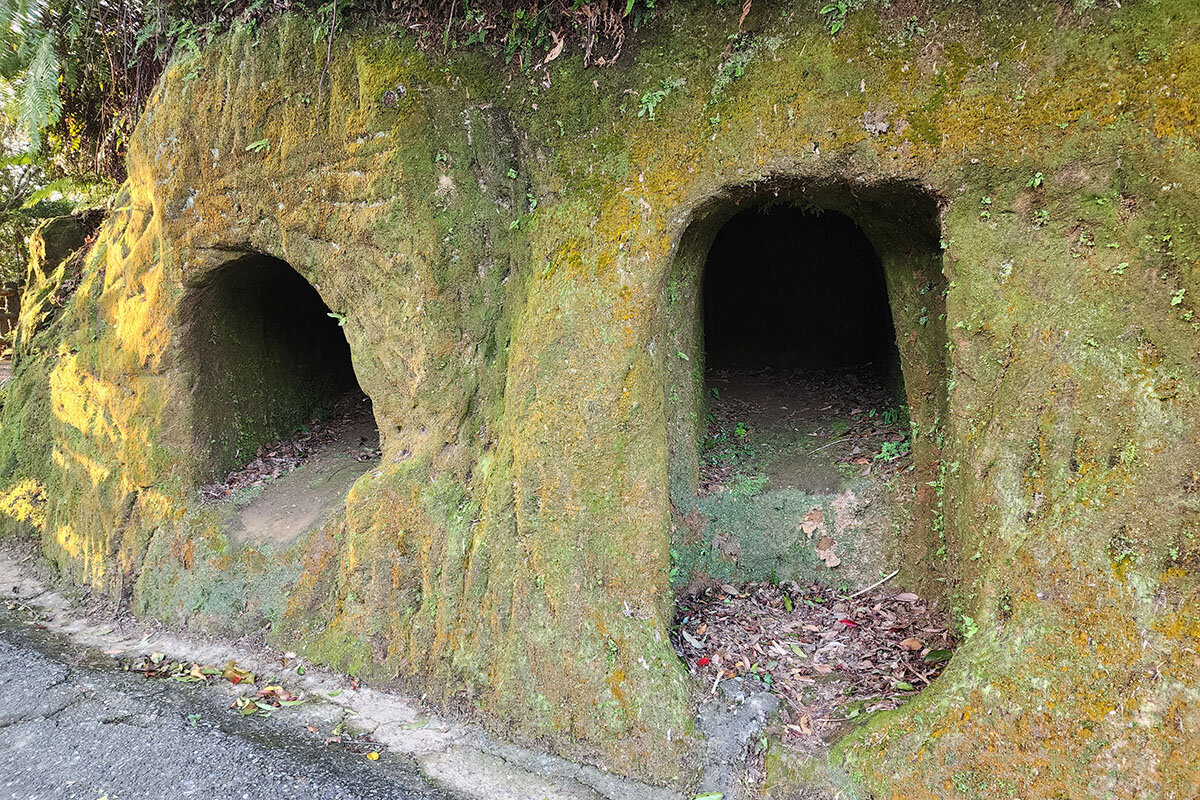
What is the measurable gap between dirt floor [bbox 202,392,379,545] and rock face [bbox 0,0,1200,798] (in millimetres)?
246

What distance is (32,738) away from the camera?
425 cm

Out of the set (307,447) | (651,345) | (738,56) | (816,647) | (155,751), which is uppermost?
(738,56)

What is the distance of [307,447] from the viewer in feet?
22.9

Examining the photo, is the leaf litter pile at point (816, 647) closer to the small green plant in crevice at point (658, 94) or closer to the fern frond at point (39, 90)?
the small green plant in crevice at point (658, 94)

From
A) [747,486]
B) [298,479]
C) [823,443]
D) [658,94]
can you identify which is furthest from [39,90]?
[823,443]

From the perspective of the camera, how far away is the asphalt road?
12.4ft

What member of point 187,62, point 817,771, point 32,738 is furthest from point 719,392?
point 32,738

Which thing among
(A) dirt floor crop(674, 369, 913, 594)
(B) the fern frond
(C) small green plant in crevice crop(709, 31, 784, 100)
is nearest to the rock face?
(C) small green plant in crevice crop(709, 31, 784, 100)

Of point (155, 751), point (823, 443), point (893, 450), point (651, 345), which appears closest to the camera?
point (155, 751)

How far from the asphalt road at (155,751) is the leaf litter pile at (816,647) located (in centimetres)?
181

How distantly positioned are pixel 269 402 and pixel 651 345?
446 centimetres

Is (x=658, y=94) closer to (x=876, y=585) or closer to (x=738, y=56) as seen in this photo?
(x=738, y=56)

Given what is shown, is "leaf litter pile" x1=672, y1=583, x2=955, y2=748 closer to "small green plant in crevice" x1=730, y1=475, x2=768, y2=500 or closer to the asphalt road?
"small green plant in crevice" x1=730, y1=475, x2=768, y2=500

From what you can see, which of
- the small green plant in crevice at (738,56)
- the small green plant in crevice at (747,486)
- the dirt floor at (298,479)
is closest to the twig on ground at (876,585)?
the small green plant in crevice at (747,486)
